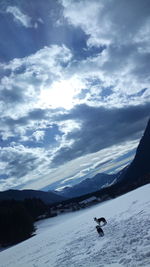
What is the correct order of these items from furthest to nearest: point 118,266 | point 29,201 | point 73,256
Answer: point 29,201, point 73,256, point 118,266

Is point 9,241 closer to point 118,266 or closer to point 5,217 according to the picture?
point 5,217

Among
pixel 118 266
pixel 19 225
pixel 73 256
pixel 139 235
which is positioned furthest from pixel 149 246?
pixel 19 225

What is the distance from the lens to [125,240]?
13133 mm

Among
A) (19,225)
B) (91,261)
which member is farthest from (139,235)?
(19,225)

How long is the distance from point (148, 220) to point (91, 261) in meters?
5.93

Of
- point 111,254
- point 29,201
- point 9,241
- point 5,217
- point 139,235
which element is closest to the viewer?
point 111,254

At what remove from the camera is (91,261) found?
12.1 meters

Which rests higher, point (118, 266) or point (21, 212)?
point (21, 212)

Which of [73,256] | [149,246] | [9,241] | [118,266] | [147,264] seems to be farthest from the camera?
[9,241]

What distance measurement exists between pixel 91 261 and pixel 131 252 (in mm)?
2948

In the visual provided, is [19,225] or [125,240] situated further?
[19,225]

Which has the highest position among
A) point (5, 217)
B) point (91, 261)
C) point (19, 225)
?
point (5, 217)

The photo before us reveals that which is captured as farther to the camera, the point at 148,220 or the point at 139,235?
the point at 148,220

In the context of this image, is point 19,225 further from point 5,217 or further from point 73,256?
point 73,256
